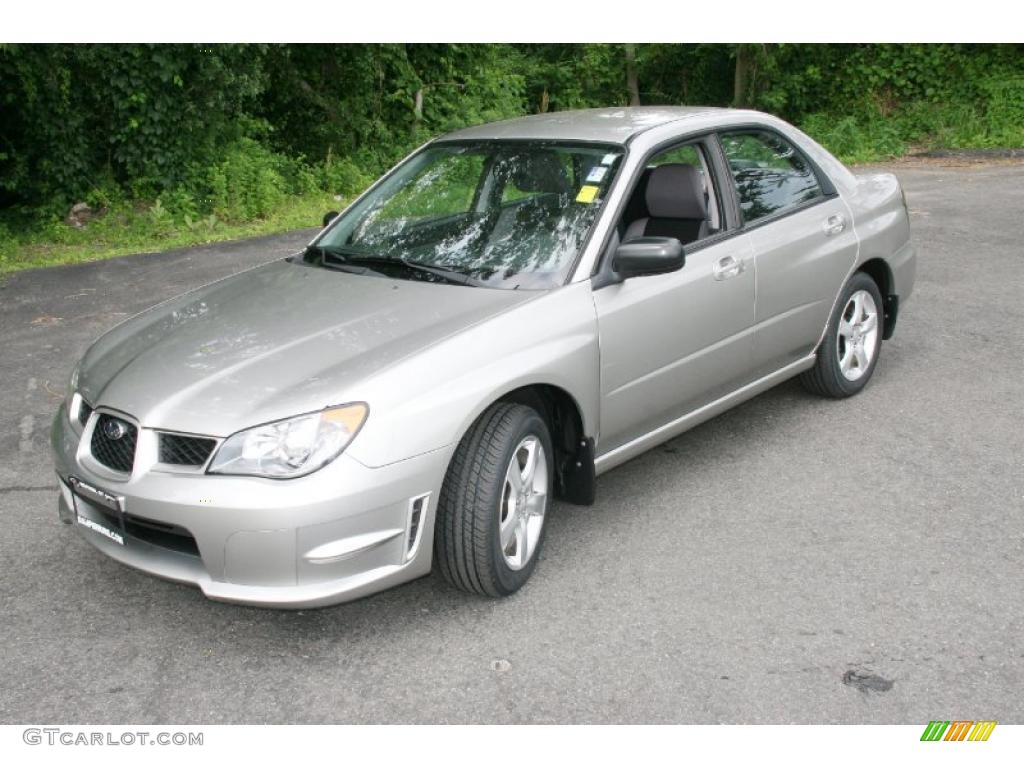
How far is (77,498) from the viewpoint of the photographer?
4.05m

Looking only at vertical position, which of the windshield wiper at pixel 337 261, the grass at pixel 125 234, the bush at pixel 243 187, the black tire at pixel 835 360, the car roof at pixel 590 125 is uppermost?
the car roof at pixel 590 125

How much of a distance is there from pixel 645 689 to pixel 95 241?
10.3 m

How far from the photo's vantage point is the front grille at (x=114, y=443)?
12.6ft

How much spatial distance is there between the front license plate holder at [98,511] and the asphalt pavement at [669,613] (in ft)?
1.18

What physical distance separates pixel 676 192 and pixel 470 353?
1641 mm

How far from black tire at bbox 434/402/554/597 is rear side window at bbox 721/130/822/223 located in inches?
75.4

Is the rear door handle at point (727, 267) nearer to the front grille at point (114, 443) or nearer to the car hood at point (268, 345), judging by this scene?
the car hood at point (268, 345)

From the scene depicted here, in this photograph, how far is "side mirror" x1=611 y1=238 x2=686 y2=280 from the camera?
4.37 meters

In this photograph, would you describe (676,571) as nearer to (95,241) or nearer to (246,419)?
(246,419)

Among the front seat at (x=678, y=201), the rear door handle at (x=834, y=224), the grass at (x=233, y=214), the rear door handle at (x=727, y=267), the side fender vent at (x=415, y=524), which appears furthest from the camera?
the grass at (x=233, y=214)

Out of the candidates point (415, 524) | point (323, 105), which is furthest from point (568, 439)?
point (323, 105)

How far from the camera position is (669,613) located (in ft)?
13.3

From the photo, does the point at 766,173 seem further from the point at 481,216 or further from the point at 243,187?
the point at 243,187

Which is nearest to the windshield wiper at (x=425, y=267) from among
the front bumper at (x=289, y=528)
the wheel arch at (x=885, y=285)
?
the front bumper at (x=289, y=528)
